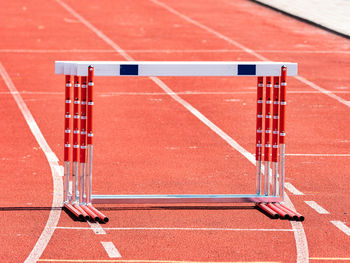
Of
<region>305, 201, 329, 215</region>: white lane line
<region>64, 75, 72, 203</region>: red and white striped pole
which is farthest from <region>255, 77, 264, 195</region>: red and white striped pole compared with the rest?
<region>64, 75, 72, 203</region>: red and white striped pole

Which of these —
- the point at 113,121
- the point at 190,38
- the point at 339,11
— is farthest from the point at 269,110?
the point at 339,11

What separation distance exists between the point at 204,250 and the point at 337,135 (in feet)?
25.8

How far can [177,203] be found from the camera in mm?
12375

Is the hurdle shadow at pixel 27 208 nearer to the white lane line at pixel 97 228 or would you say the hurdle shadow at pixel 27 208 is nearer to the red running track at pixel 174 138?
the red running track at pixel 174 138

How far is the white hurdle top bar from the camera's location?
11.6m

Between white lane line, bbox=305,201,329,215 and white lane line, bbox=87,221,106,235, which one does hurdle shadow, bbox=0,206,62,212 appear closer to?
white lane line, bbox=87,221,106,235

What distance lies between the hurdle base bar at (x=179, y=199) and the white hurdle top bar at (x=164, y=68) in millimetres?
1544

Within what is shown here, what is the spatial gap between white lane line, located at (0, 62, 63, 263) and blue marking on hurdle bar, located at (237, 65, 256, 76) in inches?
112

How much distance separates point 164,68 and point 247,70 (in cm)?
104

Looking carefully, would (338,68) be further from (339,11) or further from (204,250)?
(204,250)

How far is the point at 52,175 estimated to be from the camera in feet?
45.3

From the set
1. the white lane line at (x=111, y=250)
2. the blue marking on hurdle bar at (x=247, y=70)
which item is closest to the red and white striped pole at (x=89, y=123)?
the white lane line at (x=111, y=250)

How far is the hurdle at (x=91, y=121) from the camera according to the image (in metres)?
11.6

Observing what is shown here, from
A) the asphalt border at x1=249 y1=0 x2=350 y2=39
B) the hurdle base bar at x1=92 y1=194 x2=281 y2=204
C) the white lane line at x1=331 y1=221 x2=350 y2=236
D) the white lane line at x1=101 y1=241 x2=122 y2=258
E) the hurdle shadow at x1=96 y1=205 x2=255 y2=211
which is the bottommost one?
the white lane line at x1=101 y1=241 x2=122 y2=258
